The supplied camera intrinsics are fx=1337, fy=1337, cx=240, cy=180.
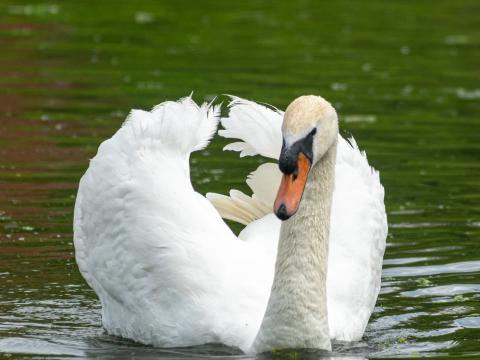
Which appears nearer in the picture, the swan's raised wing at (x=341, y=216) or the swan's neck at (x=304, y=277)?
the swan's neck at (x=304, y=277)

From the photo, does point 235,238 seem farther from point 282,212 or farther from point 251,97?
point 251,97

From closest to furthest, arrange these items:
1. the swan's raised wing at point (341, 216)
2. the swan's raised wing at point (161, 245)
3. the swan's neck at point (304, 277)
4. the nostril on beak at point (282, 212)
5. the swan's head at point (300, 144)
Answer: the nostril on beak at point (282, 212)
the swan's head at point (300, 144)
the swan's neck at point (304, 277)
the swan's raised wing at point (161, 245)
the swan's raised wing at point (341, 216)

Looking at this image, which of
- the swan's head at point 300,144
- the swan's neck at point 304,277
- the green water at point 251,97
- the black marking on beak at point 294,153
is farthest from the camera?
the green water at point 251,97

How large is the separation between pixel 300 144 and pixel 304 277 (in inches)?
36.1

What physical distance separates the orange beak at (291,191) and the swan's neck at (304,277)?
0.60 m

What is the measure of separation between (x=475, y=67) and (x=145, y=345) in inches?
496

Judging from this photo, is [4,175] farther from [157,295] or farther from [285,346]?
[285,346]

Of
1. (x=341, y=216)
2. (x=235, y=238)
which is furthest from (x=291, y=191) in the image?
(x=341, y=216)

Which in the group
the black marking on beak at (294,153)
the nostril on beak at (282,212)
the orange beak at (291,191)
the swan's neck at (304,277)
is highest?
the black marking on beak at (294,153)

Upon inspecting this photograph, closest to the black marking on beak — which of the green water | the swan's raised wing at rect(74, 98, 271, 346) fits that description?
the swan's raised wing at rect(74, 98, 271, 346)

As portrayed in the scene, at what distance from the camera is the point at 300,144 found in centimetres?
712

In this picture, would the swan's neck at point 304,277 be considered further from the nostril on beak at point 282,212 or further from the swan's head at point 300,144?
the nostril on beak at point 282,212

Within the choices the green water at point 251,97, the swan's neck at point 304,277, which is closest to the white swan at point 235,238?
the swan's neck at point 304,277

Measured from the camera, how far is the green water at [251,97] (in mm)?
8984
